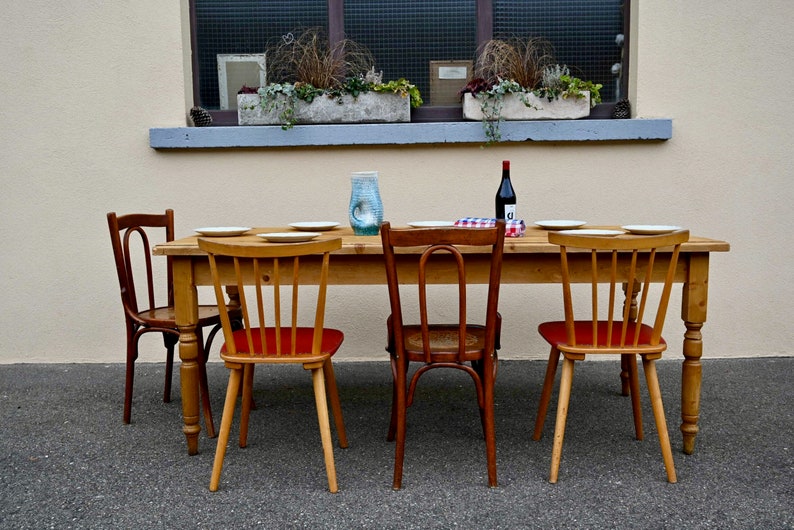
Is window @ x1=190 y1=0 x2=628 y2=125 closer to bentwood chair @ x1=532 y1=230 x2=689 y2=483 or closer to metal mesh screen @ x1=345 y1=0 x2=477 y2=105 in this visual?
metal mesh screen @ x1=345 y1=0 x2=477 y2=105

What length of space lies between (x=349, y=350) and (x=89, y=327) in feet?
4.71

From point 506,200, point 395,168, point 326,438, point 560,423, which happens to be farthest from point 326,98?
point 560,423

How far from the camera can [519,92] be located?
145 inches

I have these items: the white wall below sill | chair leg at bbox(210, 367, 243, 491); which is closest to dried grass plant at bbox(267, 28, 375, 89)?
the white wall below sill

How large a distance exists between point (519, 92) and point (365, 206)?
1342 mm

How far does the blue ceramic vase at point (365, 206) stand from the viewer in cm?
278

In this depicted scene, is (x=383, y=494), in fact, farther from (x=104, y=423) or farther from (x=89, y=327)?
(x=89, y=327)

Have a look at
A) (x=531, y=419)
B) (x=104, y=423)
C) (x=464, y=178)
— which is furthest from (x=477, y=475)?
(x=464, y=178)

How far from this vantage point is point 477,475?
236cm

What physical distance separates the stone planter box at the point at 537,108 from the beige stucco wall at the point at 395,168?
0.16 meters

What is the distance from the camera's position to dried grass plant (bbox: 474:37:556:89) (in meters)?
3.74

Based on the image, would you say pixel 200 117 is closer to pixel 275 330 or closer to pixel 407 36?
pixel 407 36

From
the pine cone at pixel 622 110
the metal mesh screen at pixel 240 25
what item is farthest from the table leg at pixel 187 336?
the pine cone at pixel 622 110

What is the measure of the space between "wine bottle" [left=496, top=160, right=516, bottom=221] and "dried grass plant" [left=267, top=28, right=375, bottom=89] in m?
1.32
